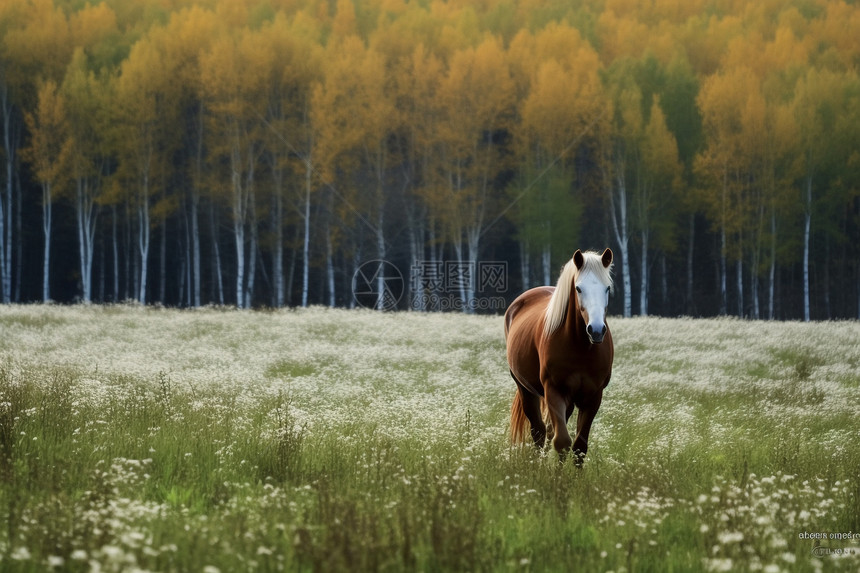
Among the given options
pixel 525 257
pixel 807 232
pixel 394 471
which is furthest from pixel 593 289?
pixel 807 232

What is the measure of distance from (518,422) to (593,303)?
2468 mm

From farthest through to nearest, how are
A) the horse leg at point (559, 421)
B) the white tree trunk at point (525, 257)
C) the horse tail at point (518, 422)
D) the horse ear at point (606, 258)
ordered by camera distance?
the white tree trunk at point (525, 257), the horse tail at point (518, 422), the horse leg at point (559, 421), the horse ear at point (606, 258)

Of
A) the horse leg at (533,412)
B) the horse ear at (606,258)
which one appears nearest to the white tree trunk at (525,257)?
the horse leg at (533,412)

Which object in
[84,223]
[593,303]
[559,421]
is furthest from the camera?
[84,223]

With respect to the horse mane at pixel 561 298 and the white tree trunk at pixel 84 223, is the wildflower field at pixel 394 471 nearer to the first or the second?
the horse mane at pixel 561 298

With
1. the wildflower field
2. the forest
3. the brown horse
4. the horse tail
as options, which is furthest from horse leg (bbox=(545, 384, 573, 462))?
the forest

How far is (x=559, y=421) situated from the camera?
21.8 ft

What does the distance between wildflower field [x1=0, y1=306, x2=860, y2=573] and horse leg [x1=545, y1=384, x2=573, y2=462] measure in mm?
211

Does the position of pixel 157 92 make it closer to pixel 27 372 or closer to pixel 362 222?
pixel 362 222

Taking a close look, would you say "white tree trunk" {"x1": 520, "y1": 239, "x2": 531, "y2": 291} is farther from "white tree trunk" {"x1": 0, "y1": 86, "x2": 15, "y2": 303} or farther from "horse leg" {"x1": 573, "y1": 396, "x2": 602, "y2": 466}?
"horse leg" {"x1": 573, "y1": 396, "x2": 602, "y2": 466}

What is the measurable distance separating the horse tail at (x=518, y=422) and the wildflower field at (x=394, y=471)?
11.1 inches

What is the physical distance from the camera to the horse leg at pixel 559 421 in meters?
6.55

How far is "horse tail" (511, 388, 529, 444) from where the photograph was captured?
26.3ft

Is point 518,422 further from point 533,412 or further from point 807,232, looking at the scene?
point 807,232
